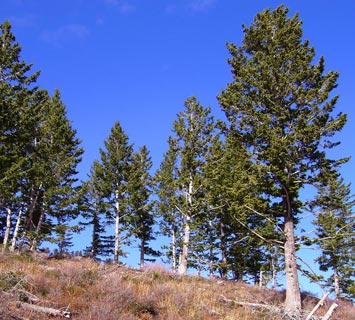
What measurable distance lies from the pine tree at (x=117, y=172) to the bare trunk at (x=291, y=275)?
1953 cm

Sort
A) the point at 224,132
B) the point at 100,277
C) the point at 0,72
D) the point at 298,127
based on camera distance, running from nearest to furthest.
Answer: the point at 100,277 → the point at 298,127 → the point at 224,132 → the point at 0,72

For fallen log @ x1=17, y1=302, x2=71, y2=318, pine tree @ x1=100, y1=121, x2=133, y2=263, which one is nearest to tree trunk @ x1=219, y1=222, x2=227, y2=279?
pine tree @ x1=100, y1=121, x2=133, y2=263

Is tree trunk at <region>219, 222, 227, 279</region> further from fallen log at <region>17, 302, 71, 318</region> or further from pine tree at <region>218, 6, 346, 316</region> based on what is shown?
fallen log at <region>17, 302, 71, 318</region>

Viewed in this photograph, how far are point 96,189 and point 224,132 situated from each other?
20.6 meters

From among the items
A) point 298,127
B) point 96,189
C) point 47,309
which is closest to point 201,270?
point 96,189

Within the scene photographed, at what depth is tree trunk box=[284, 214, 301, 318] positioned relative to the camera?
12948 millimetres

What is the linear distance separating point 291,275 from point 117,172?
23.0 meters

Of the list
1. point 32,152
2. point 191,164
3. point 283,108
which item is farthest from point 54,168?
point 283,108

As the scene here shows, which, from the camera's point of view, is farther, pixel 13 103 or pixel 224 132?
pixel 13 103

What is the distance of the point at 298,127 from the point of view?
584 inches

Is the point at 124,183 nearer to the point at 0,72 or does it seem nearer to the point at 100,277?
the point at 0,72

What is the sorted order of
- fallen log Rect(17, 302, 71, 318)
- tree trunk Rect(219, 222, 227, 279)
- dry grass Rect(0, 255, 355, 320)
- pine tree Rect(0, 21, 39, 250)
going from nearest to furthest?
1. fallen log Rect(17, 302, 71, 318)
2. dry grass Rect(0, 255, 355, 320)
3. pine tree Rect(0, 21, 39, 250)
4. tree trunk Rect(219, 222, 227, 279)

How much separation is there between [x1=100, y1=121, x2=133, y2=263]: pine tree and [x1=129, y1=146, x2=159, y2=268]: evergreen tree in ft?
2.22

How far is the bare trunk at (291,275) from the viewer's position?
12977mm
